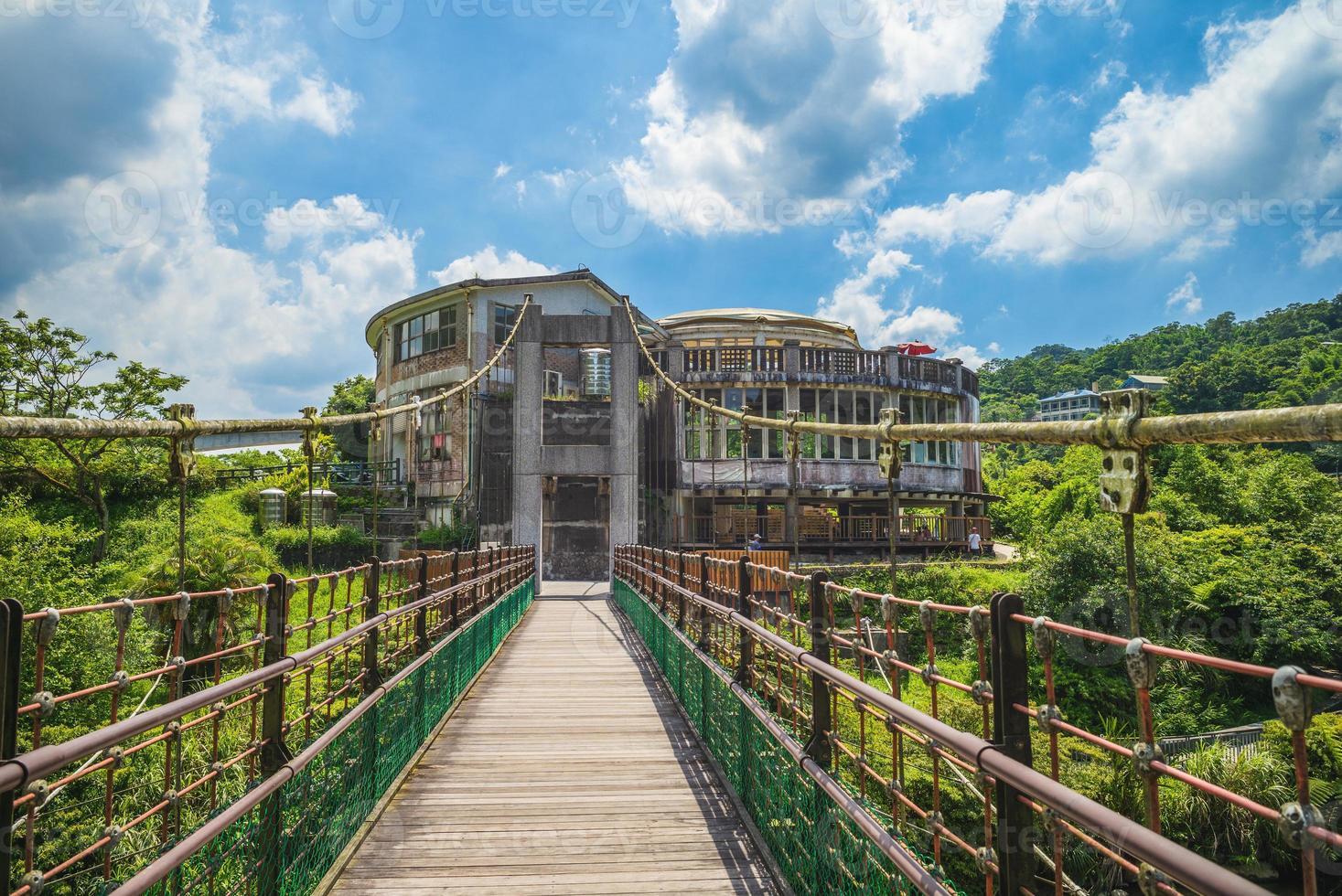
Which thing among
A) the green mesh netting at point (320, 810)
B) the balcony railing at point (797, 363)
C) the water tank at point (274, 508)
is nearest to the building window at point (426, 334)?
the water tank at point (274, 508)

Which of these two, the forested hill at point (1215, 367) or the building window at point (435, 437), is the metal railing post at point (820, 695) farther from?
the building window at point (435, 437)

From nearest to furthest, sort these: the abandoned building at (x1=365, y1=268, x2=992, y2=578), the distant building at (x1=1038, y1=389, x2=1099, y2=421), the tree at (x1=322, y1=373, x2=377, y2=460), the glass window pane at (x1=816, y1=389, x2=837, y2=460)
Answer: the abandoned building at (x1=365, y1=268, x2=992, y2=578)
the glass window pane at (x1=816, y1=389, x2=837, y2=460)
the tree at (x1=322, y1=373, x2=377, y2=460)
the distant building at (x1=1038, y1=389, x2=1099, y2=421)

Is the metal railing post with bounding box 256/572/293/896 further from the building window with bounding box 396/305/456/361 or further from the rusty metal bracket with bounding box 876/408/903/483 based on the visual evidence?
the building window with bounding box 396/305/456/361

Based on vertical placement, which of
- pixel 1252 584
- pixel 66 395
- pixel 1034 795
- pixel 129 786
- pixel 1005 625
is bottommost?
pixel 129 786

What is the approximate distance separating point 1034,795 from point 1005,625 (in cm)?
42

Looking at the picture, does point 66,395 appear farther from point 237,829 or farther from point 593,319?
point 237,829

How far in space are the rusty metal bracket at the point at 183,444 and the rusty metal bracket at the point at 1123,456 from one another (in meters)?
3.97

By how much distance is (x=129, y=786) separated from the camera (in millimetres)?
9180

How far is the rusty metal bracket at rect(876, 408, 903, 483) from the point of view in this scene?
3.66 m

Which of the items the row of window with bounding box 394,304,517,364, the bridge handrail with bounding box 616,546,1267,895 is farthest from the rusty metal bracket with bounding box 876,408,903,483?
the row of window with bounding box 394,304,517,364

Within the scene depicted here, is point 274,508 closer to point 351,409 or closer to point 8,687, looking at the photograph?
point 351,409

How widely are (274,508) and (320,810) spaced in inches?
875

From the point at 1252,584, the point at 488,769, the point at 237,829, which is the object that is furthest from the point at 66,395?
the point at 1252,584

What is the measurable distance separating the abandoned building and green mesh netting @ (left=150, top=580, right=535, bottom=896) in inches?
481
